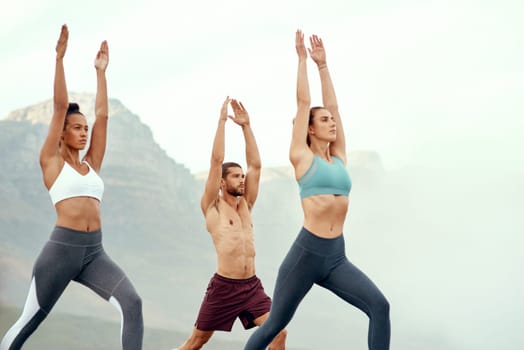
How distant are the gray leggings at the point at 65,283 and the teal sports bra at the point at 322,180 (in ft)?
6.03

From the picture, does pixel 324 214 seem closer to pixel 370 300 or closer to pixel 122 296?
pixel 370 300

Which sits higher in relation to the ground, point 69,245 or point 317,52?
point 317,52

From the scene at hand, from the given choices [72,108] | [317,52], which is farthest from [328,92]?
→ [72,108]

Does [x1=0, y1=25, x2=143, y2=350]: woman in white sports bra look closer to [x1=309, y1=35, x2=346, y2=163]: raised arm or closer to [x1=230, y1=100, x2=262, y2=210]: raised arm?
[x1=230, y1=100, x2=262, y2=210]: raised arm

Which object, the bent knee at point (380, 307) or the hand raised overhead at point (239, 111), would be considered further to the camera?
the hand raised overhead at point (239, 111)

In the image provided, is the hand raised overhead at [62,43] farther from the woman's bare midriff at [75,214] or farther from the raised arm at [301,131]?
the raised arm at [301,131]

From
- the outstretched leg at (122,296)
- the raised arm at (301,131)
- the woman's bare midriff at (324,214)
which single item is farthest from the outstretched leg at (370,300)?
the outstretched leg at (122,296)

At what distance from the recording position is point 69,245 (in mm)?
7387

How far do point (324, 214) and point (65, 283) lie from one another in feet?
8.01

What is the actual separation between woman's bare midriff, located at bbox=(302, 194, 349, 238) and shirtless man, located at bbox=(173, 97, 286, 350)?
1555 mm

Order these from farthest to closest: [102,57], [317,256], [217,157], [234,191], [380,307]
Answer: [234,191]
[217,157]
[102,57]
[317,256]
[380,307]

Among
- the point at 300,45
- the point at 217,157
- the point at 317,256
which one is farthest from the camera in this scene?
the point at 217,157

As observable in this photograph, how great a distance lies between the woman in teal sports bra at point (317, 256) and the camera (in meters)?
7.29

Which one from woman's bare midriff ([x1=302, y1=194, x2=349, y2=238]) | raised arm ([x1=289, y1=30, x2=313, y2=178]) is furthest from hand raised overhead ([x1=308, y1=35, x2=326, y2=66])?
woman's bare midriff ([x1=302, y1=194, x2=349, y2=238])
